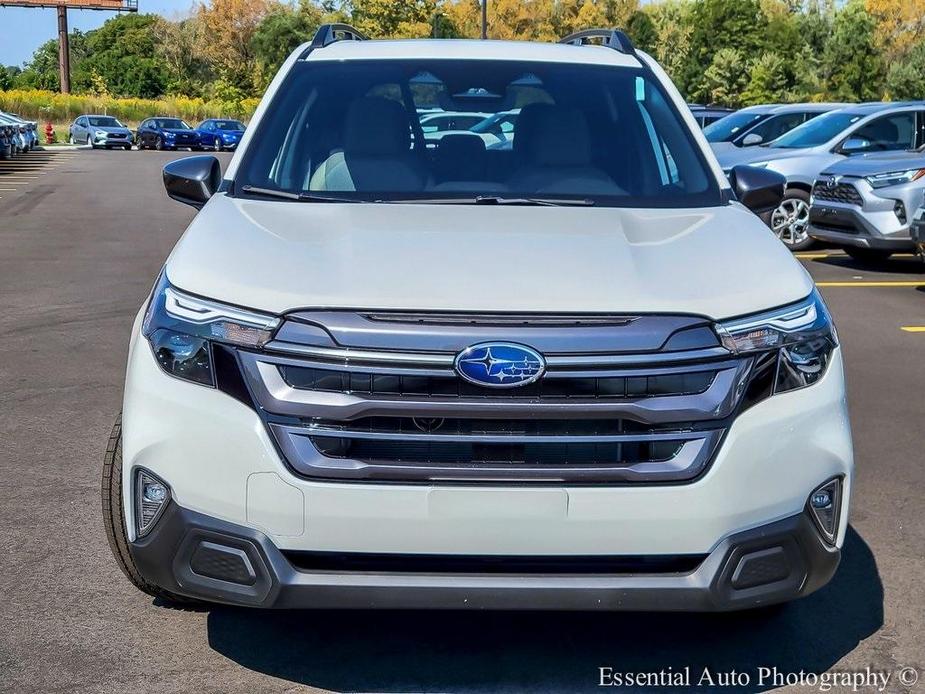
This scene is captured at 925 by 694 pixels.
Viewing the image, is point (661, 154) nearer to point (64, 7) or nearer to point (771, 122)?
point (771, 122)

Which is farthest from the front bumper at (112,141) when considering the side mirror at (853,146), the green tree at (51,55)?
the green tree at (51,55)

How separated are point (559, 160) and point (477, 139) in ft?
1.07

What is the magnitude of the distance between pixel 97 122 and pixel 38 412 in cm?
4914

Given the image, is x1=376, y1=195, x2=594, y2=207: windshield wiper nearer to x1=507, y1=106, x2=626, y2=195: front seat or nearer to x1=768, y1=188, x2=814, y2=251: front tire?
x1=507, y1=106, x2=626, y2=195: front seat

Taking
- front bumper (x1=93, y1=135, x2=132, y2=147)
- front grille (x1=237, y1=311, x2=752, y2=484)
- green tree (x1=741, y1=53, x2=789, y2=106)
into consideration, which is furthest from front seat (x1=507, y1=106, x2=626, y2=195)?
green tree (x1=741, y1=53, x2=789, y2=106)

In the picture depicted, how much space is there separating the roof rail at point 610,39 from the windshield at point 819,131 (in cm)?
989

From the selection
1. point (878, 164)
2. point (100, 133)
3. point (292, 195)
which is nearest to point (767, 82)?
point (100, 133)

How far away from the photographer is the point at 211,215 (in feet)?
12.7

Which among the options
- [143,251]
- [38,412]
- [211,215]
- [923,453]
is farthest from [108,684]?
[143,251]

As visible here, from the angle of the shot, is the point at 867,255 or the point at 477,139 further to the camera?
the point at 867,255

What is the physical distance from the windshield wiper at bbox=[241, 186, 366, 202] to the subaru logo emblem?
130 cm

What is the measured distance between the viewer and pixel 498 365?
9.79ft

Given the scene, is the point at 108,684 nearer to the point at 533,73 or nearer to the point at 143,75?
the point at 533,73

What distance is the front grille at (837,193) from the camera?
12.8 meters
